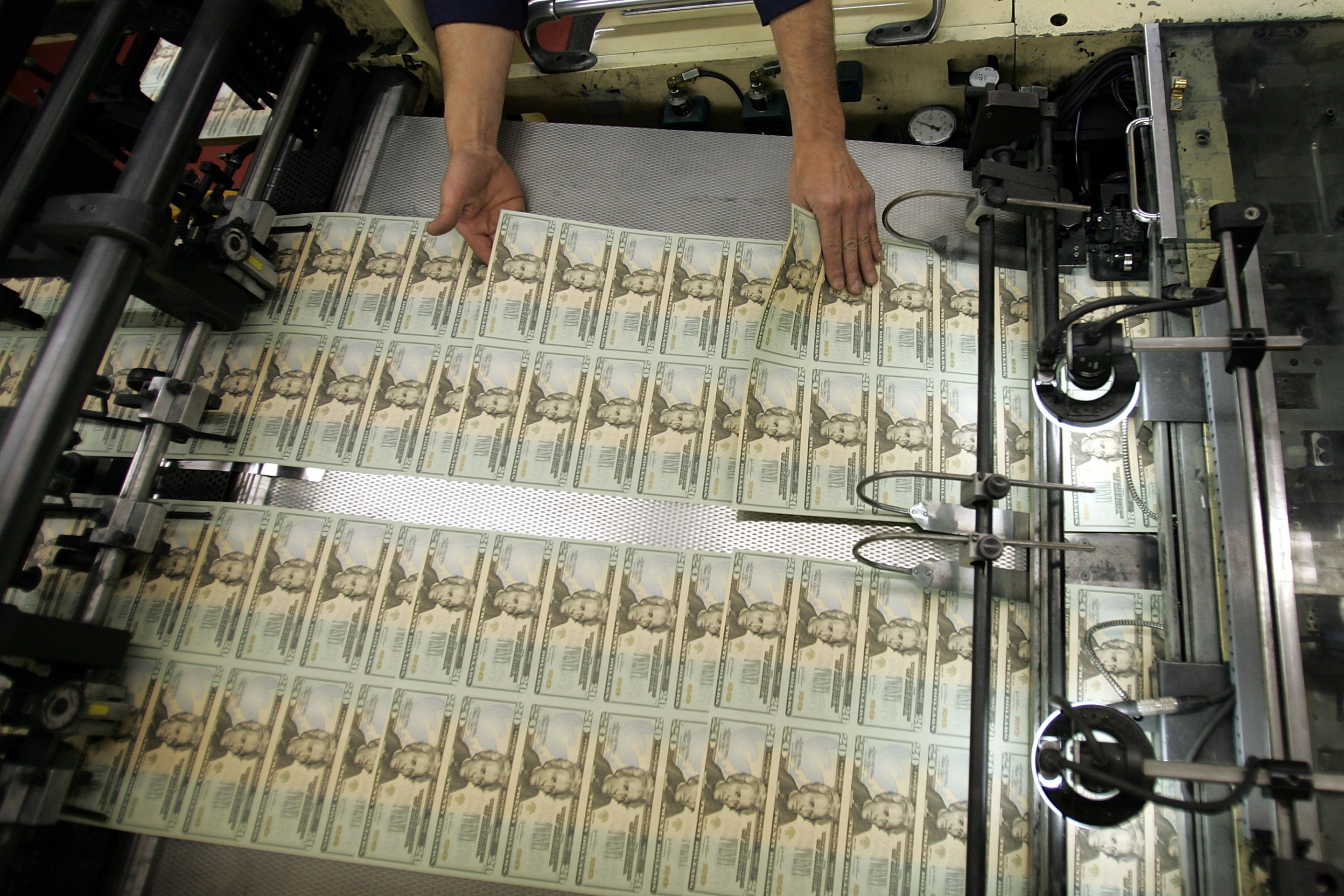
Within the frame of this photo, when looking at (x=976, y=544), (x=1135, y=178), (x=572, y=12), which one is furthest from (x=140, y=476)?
(x=1135, y=178)

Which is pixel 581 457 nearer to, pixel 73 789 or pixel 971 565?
pixel 971 565

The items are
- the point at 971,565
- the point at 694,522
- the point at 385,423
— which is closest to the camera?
the point at 971,565

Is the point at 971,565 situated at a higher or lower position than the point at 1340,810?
higher

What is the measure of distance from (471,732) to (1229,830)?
3.96ft

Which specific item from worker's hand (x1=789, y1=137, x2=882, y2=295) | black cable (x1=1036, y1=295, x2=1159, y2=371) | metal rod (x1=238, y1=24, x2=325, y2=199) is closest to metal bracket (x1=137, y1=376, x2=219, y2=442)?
metal rod (x1=238, y1=24, x2=325, y2=199)

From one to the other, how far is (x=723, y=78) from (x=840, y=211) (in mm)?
610

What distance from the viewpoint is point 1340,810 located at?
3.62ft

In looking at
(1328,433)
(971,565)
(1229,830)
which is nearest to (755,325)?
(971,565)

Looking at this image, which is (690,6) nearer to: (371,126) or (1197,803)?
(371,126)

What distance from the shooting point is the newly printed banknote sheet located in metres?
1.44

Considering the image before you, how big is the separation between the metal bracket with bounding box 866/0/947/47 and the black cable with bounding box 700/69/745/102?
329 millimetres

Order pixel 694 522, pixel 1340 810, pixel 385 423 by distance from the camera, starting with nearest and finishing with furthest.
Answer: pixel 1340 810
pixel 694 522
pixel 385 423

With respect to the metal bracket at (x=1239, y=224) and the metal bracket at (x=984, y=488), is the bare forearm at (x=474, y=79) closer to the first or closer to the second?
the metal bracket at (x=984, y=488)

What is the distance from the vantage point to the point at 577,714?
4.33 ft
